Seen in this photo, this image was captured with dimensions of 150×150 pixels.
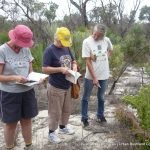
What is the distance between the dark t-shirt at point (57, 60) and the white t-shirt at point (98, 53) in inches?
18.4

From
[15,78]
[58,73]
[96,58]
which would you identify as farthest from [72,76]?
[15,78]

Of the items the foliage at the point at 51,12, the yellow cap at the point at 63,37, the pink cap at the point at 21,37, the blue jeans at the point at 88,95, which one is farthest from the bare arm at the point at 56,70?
the foliage at the point at 51,12

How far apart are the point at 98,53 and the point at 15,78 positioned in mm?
1626

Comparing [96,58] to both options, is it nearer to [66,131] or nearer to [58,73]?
[58,73]

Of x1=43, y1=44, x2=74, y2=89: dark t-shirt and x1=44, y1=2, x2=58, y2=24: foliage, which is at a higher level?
x1=44, y1=2, x2=58, y2=24: foliage

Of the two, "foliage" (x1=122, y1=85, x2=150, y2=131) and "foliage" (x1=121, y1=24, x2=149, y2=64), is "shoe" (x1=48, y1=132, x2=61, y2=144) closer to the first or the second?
"foliage" (x1=122, y1=85, x2=150, y2=131)

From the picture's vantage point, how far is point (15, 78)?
3922 mm

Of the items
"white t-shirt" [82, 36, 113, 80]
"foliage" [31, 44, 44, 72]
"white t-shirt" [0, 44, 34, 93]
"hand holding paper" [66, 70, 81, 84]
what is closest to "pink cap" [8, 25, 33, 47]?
"white t-shirt" [0, 44, 34, 93]

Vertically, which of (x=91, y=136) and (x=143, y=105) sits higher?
(x=143, y=105)

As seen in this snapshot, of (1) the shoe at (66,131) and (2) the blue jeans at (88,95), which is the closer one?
(1) the shoe at (66,131)

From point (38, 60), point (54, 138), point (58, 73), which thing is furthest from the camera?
point (38, 60)

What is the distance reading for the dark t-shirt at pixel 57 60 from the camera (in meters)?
4.52

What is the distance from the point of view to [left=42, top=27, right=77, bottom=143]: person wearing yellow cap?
4523mm

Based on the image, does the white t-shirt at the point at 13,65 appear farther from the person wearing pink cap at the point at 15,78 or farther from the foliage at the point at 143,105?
the foliage at the point at 143,105
